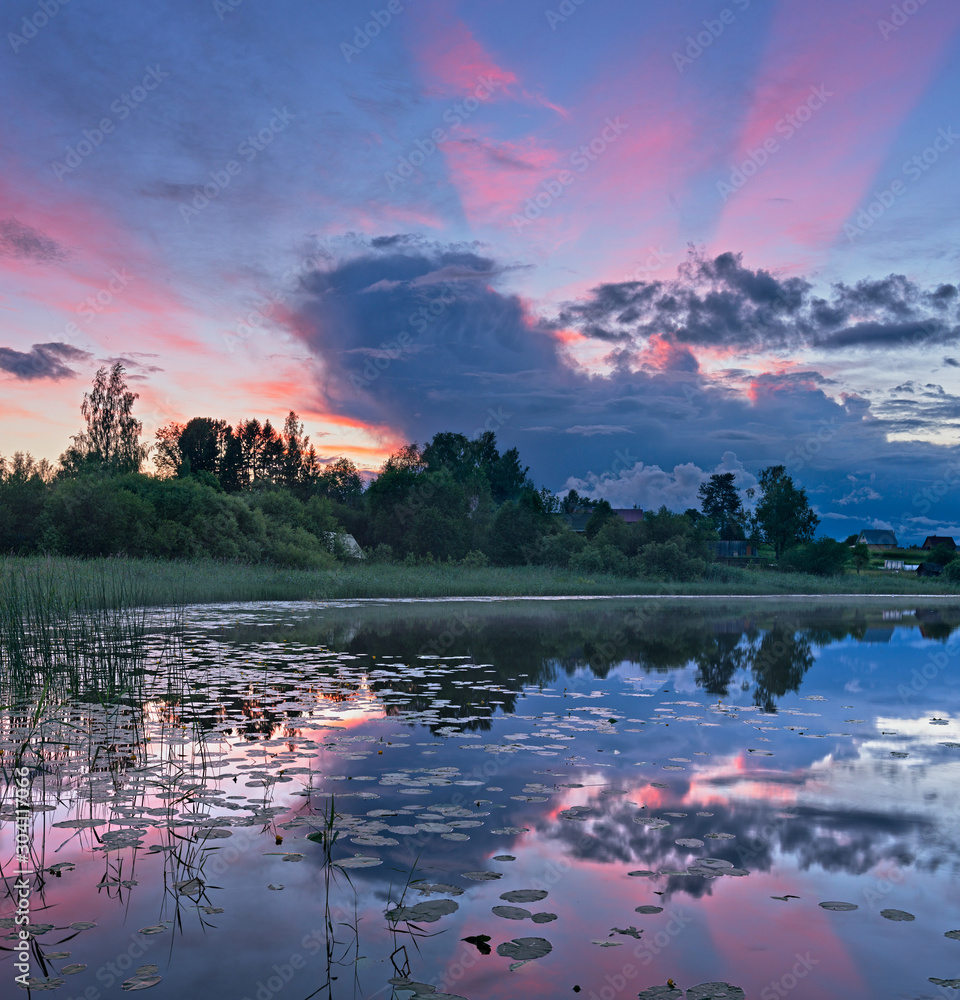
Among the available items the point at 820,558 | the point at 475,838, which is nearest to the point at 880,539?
the point at 820,558

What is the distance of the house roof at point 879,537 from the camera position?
4769 inches

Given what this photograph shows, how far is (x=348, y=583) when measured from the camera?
33562 millimetres

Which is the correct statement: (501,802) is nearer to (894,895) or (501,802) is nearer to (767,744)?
(894,895)

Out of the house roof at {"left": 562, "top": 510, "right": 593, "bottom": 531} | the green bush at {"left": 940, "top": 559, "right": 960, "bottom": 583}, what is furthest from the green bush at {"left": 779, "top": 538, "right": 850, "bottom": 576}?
the house roof at {"left": 562, "top": 510, "right": 593, "bottom": 531}

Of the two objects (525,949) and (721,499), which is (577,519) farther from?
(525,949)

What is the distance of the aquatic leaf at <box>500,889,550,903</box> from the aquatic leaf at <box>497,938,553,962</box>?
458 millimetres

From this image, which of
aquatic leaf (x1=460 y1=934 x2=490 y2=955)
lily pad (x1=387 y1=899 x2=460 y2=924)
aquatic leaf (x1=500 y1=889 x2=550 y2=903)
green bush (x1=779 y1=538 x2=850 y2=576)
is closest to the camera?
aquatic leaf (x1=460 y1=934 x2=490 y2=955)

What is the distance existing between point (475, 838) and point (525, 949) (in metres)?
1.67

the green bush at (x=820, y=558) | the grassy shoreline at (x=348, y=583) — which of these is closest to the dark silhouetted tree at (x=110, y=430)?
the grassy shoreline at (x=348, y=583)

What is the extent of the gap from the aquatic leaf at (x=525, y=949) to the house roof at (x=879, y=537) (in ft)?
430

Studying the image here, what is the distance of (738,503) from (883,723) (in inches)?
3783

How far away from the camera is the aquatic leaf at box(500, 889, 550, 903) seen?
4586mm

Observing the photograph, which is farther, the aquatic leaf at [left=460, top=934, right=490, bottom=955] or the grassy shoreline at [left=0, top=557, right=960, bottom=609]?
the grassy shoreline at [left=0, top=557, right=960, bottom=609]

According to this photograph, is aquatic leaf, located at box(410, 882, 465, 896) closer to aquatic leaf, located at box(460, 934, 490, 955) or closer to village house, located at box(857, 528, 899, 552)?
aquatic leaf, located at box(460, 934, 490, 955)
